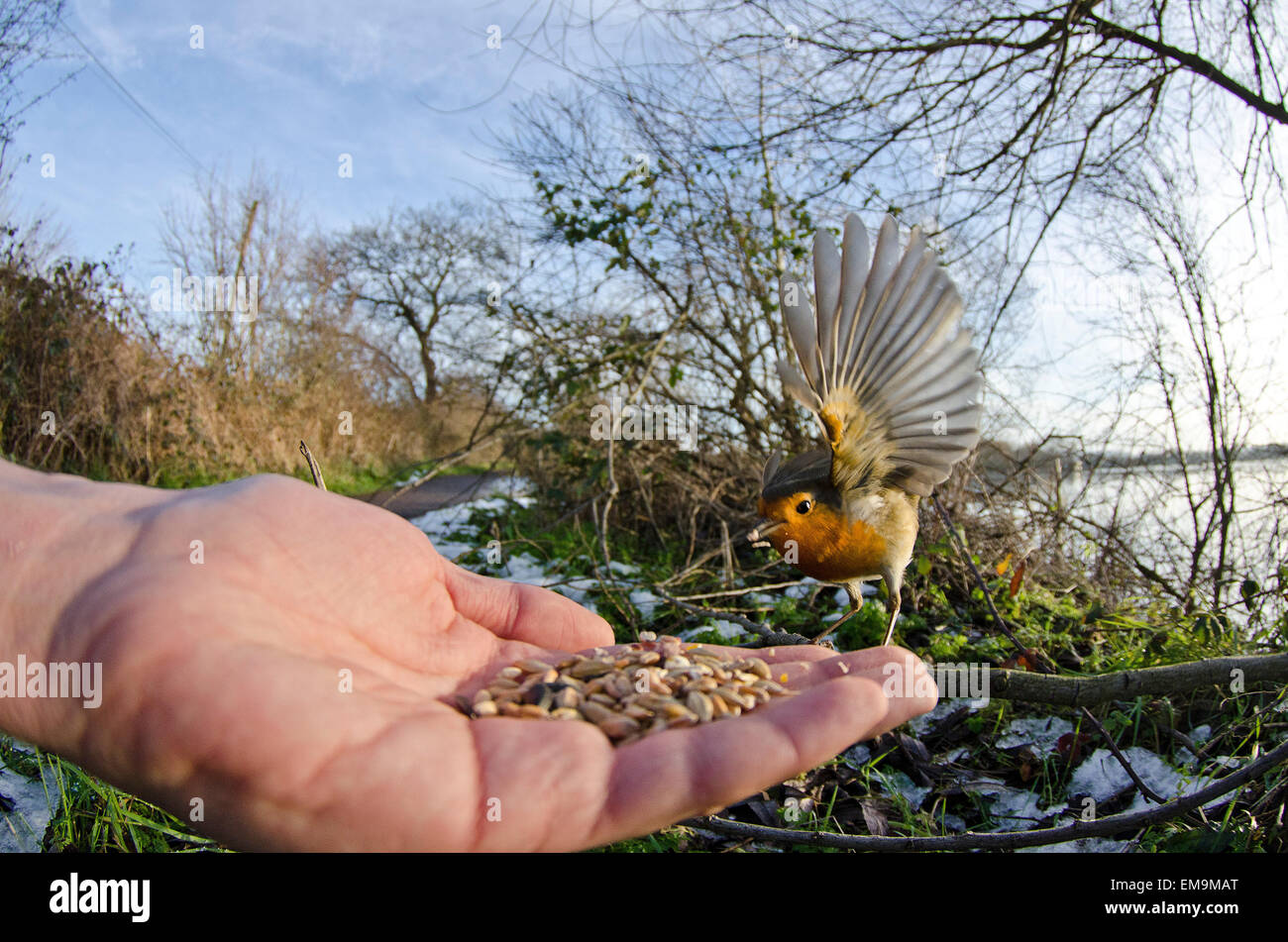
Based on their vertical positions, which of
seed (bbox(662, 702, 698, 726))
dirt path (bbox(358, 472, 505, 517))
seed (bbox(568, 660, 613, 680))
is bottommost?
seed (bbox(662, 702, 698, 726))

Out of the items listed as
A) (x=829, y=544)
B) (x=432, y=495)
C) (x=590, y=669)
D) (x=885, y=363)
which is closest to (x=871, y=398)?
(x=885, y=363)

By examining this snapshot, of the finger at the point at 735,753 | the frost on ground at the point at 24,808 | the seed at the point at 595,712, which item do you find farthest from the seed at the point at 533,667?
the frost on ground at the point at 24,808

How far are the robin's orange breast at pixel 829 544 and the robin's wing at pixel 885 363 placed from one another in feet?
0.50

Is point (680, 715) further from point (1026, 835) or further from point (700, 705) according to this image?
point (1026, 835)

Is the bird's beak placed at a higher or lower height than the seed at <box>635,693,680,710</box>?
higher

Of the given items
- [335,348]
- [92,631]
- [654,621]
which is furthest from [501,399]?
[335,348]

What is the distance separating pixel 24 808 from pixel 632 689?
233 cm

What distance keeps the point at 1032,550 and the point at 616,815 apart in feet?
13.3

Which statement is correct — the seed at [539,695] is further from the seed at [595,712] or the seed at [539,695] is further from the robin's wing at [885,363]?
the robin's wing at [885,363]

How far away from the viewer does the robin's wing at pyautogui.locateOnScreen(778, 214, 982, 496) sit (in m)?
2.44

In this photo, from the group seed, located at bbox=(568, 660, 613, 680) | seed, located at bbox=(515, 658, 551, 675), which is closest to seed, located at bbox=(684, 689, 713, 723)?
seed, located at bbox=(568, 660, 613, 680)

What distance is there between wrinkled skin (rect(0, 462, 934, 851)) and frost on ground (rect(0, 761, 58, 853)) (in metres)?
1.50

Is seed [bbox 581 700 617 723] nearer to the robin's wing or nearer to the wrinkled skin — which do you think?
the wrinkled skin

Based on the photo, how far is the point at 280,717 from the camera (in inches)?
49.9
